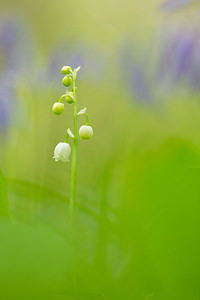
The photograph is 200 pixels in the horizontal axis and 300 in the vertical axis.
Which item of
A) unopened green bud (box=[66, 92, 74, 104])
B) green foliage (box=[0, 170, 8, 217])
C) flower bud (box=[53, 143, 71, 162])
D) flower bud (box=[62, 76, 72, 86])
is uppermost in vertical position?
flower bud (box=[62, 76, 72, 86])

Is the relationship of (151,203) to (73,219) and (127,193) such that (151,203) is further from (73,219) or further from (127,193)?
(73,219)

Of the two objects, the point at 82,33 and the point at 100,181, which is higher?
the point at 82,33

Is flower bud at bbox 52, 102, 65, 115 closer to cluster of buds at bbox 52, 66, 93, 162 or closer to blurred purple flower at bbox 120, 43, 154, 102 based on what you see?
cluster of buds at bbox 52, 66, 93, 162

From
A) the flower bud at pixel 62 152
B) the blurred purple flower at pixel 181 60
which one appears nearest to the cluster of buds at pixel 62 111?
the flower bud at pixel 62 152

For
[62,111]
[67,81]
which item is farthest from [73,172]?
[67,81]

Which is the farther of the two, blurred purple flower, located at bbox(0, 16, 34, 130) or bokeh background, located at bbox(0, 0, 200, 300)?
blurred purple flower, located at bbox(0, 16, 34, 130)

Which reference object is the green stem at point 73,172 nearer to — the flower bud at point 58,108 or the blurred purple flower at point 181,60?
the flower bud at point 58,108

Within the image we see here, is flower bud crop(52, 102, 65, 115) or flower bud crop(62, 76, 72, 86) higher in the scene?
flower bud crop(62, 76, 72, 86)

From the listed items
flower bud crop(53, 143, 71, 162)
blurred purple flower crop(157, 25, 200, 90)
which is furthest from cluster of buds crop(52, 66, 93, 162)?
blurred purple flower crop(157, 25, 200, 90)

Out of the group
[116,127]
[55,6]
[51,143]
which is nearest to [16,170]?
[51,143]
